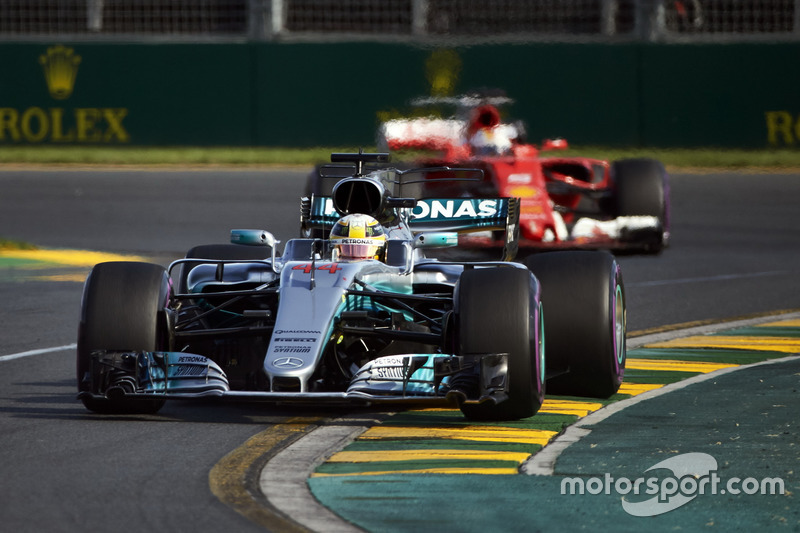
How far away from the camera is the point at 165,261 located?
1441cm

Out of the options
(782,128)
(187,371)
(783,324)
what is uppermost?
(782,128)

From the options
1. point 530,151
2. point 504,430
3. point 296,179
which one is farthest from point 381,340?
point 296,179

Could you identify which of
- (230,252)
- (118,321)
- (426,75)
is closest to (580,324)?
(118,321)

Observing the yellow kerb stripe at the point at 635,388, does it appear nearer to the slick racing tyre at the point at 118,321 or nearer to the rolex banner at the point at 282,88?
the slick racing tyre at the point at 118,321

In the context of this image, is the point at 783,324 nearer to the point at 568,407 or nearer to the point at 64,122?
the point at 568,407

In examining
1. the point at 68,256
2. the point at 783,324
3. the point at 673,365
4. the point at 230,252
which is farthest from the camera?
the point at 68,256

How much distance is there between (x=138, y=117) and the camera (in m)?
24.2

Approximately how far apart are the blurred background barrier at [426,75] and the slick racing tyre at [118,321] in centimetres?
1675

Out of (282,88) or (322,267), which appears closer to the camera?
(322,267)

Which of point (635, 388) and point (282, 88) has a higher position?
point (282, 88)

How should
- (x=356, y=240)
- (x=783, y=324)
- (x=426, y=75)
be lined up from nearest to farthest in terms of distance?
(x=356, y=240), (x=783, y=324), (x=426, y=75)

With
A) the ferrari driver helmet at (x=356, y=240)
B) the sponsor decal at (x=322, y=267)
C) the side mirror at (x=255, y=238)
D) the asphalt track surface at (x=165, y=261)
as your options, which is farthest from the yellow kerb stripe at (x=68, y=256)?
the sponsor decal at (x=322, y=267)

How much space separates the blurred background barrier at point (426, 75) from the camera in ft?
76.3

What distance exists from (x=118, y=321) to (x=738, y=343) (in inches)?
178
